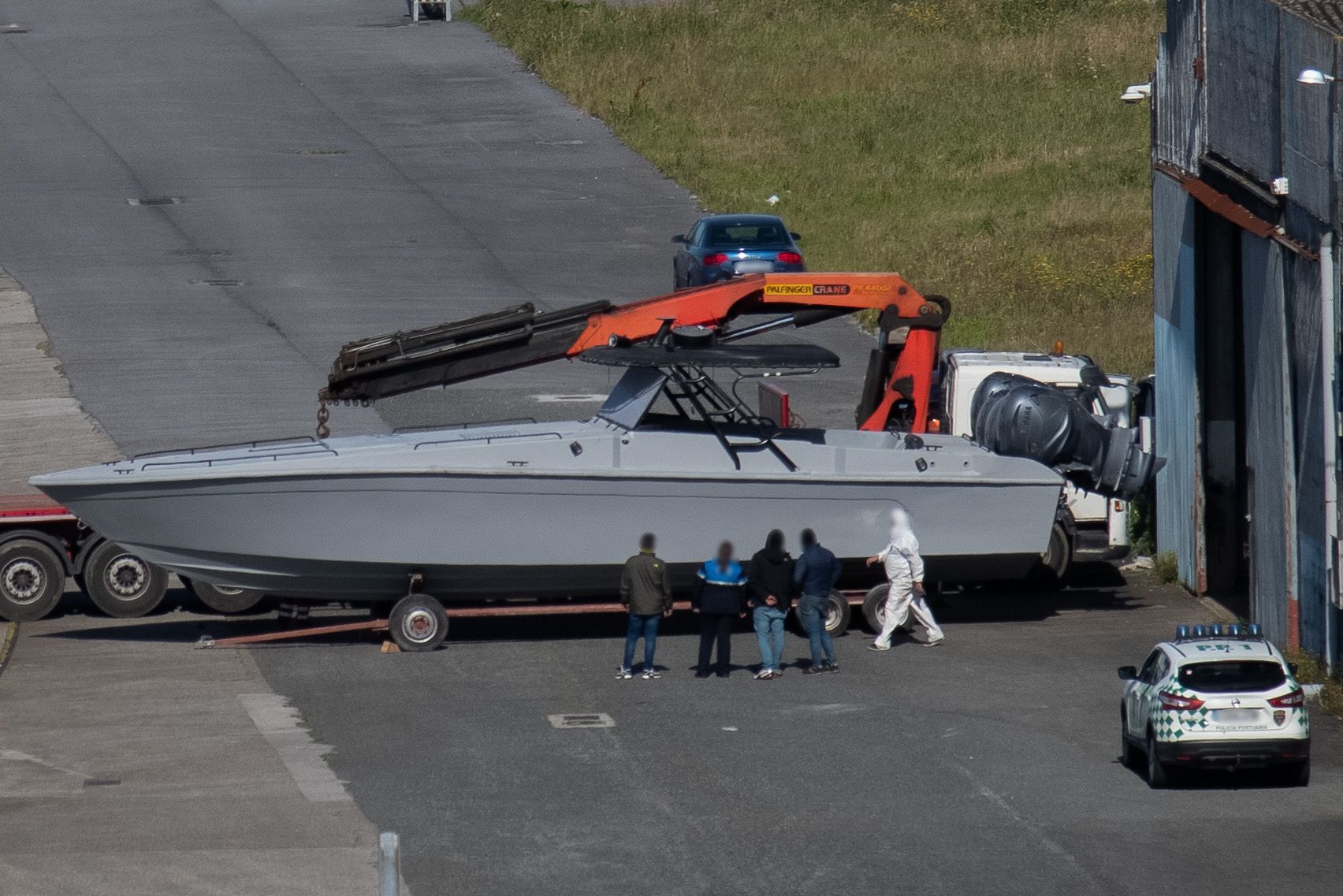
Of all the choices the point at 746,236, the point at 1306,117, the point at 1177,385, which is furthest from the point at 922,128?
the point at 1306,117

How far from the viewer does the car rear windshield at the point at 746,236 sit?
115 ft

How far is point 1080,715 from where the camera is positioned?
631 inches

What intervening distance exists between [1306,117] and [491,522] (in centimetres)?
793

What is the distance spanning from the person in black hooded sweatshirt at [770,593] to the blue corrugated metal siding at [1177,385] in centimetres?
576

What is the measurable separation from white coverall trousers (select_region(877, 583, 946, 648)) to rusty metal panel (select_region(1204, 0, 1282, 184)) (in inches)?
196

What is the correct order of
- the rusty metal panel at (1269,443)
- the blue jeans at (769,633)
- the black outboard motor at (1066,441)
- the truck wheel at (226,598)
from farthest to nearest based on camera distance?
1. the truck wheel at (226,598)
2. the black outboard motor at (1066,441)
3. the rusty metal panel at (1269,443)
4. the blue jeans at (769,633)

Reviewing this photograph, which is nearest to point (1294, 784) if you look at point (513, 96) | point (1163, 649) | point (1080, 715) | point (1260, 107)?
point (1163, 649)

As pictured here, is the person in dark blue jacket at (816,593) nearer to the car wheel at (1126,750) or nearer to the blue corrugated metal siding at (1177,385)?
the car wheel at (1126,750)

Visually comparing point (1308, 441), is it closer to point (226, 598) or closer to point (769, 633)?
point (769, 633)

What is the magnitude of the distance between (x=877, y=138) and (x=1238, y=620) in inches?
1124

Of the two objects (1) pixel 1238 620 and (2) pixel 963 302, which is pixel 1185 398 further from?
(2) pixel 963 302

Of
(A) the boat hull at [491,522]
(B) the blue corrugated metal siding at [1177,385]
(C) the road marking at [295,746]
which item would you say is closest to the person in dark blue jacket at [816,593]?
(A) the boat hull at [491,522]

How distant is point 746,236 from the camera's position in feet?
116

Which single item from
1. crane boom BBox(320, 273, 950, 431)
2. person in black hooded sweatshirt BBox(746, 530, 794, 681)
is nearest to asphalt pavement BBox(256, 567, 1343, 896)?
person in black hooded sweatshirt BBox(746, 530, 794, 681)
